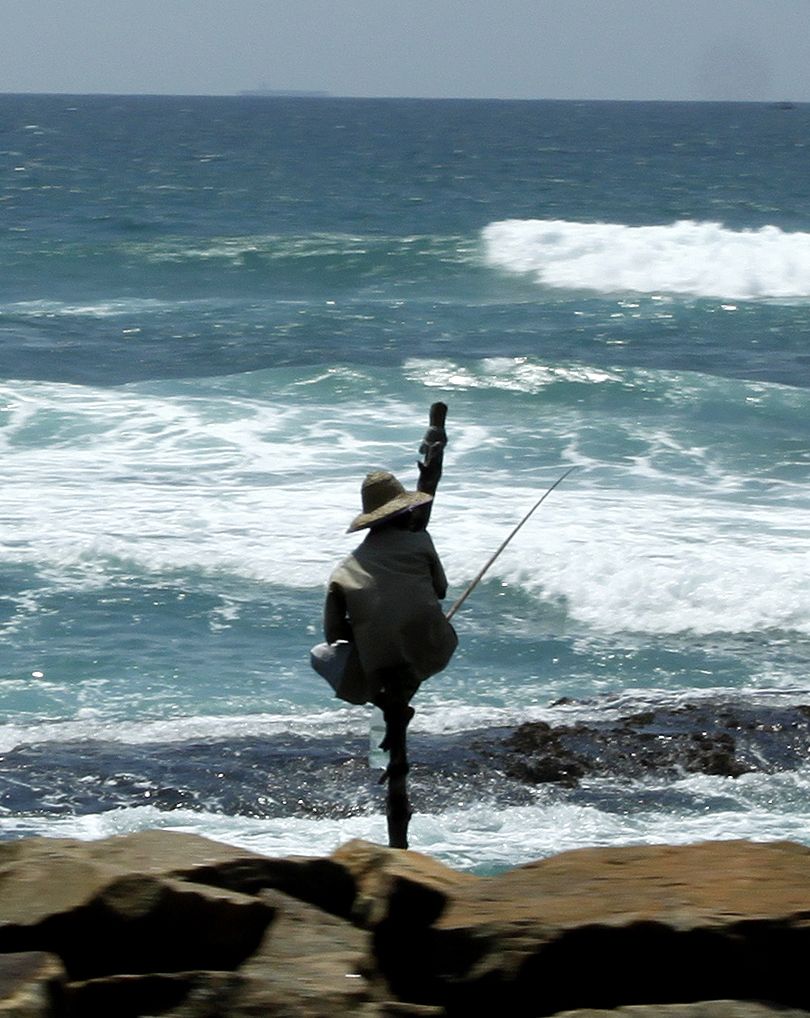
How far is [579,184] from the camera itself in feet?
190

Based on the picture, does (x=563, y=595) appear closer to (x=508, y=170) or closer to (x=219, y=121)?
(x=508, y=170)

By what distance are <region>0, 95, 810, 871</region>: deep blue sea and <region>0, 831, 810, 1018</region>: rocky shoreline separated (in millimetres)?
3126

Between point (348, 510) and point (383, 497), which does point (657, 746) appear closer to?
point (383, 497)

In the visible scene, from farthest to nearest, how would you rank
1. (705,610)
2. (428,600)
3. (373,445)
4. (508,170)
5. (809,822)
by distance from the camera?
(508,170) → (373,445) → (705,610) → (809,822) → (428,600)

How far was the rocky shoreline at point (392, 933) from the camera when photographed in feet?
12.5

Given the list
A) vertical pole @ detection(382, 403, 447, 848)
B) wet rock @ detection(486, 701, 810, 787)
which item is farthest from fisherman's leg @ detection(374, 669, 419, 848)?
wet rock @ detection(486, 701, 810, 787)

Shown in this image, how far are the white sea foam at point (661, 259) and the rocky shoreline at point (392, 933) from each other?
2685 centimetres

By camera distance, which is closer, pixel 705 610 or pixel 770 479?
pixel 705 610

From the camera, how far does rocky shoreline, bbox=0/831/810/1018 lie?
3809 mm

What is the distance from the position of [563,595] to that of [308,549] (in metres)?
1.97

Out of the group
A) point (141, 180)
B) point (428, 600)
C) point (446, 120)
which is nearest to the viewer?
point (428, 600)

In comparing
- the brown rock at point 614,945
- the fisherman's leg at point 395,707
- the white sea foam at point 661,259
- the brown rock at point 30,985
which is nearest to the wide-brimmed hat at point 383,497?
the fisherman's leg at point 395,707

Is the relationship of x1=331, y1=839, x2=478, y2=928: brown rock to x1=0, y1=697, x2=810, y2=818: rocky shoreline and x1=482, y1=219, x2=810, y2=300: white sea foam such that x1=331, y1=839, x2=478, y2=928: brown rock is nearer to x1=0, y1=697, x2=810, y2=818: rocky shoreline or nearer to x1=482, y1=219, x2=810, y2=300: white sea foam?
x1=0, y1=697, x2=810, y2=818: rocky shoreline

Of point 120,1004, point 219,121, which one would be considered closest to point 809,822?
A: point 120,1004
